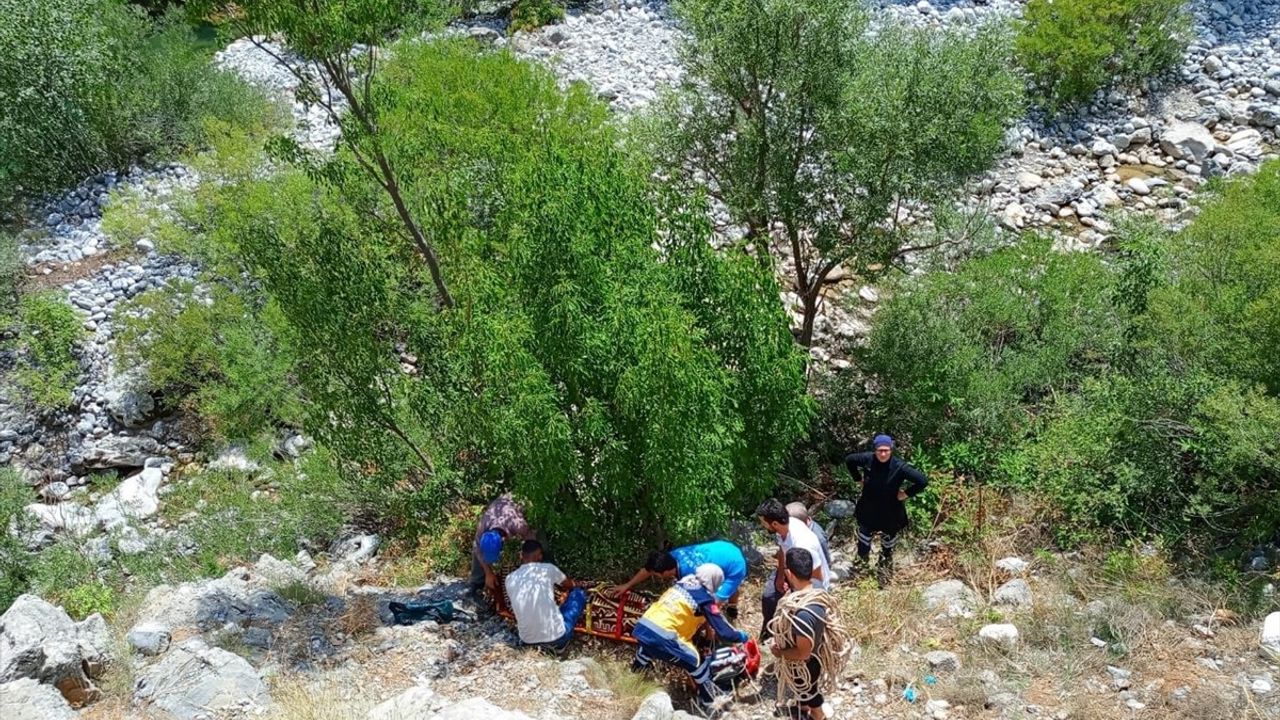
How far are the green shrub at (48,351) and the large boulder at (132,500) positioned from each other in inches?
72.1

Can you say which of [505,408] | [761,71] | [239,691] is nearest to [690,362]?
[505,408]

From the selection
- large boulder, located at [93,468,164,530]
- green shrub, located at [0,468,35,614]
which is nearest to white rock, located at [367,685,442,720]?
green shrub, located at [0,468,35,614]

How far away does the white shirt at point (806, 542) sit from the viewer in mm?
6301

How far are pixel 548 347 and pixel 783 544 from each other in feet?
6.80

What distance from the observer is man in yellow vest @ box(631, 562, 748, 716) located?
597cm

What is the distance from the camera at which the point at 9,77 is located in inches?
580

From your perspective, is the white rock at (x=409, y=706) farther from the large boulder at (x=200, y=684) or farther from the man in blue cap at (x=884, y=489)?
the man in blue cap at (x=884, y=489)

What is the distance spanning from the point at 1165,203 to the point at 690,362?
10.4 m

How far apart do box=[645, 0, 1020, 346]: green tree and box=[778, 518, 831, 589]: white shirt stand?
262 cm

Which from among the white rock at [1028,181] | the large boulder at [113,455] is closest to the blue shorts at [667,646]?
the large boulder at [113,455]

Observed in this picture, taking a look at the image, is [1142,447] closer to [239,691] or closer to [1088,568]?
[1088,568]

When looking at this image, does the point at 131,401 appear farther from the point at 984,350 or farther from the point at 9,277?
the point at 984,350

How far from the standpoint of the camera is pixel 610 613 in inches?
268

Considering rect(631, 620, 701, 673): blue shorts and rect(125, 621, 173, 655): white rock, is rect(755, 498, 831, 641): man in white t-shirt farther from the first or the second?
rect(125, 621, 173, 655): white rock
